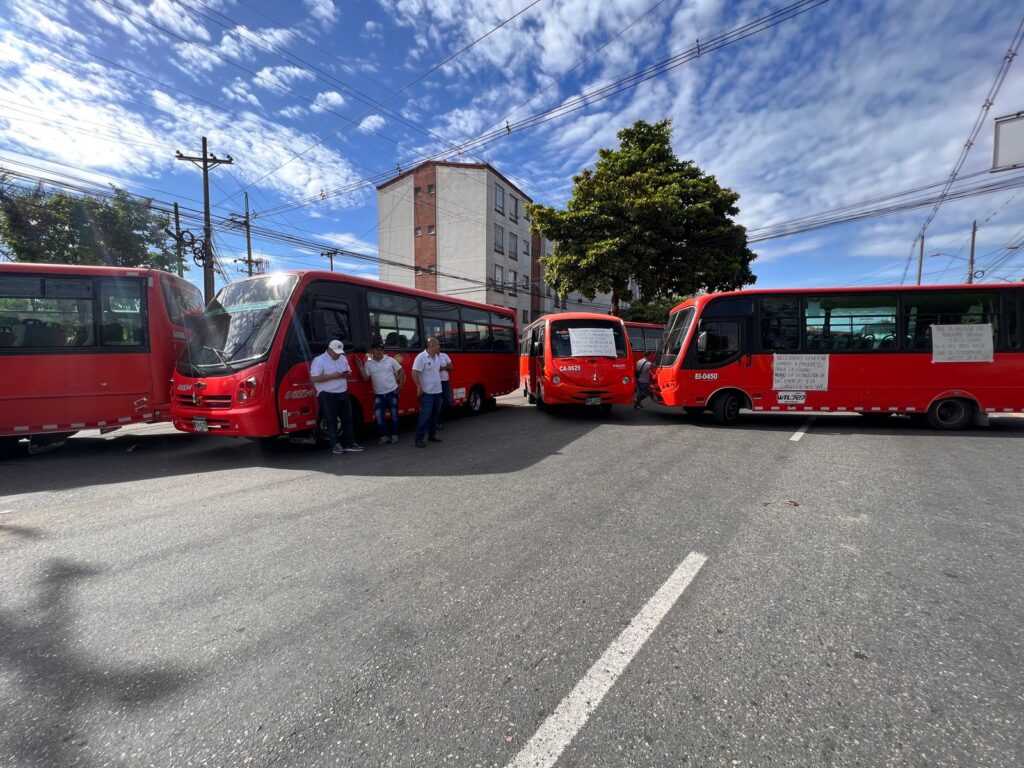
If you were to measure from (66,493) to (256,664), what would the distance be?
4583 millimetres

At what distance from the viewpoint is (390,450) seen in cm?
679

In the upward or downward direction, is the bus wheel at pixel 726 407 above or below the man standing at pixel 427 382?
below


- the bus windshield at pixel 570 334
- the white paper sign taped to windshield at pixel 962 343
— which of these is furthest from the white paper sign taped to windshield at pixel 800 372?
the bus windshield at pixel 570 334

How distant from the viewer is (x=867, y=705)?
6.07 feet

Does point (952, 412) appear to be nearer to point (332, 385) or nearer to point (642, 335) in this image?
point (642, 335)

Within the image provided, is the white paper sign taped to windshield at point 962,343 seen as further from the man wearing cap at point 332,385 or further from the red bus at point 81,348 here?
the red bus at point 81,348

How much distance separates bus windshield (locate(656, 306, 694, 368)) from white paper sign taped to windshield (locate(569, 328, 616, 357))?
1.17 meters

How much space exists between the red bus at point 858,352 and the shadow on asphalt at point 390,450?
0.57 meters

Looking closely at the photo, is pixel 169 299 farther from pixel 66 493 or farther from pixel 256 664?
pixel 256 664

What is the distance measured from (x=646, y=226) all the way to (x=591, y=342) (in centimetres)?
886

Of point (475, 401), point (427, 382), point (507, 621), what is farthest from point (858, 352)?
point (507, 621)

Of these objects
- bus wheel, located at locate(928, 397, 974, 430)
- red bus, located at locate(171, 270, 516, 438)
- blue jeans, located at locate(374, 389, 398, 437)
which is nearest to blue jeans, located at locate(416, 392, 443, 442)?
blue jeans, located at locate(374, 389, 398, 437)

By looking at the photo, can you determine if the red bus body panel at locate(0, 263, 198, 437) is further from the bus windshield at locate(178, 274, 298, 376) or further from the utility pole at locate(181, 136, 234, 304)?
the utility pole at locate(181, 136, 234, 304)

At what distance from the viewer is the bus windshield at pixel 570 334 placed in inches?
394
